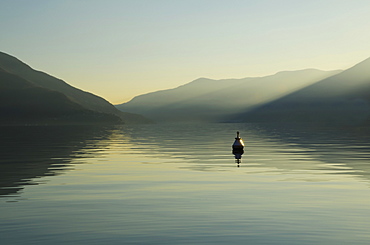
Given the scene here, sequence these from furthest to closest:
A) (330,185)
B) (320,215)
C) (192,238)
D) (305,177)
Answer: (305,177) < (330,185) < (320,215) < (192,238)

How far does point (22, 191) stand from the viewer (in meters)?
30.6

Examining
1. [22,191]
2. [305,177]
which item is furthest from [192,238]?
[305,177]

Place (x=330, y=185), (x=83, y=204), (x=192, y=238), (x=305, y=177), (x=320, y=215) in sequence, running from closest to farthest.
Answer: (x=192, y=238)
(x=320, y=215)
(x=83, y=204)
(x=330, y=185)
(x=305, y=177)

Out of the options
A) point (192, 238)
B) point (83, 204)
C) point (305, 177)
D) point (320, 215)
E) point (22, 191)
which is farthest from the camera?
point (305, 177)

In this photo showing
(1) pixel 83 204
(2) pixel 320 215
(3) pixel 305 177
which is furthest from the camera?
(3) pixel 305 177

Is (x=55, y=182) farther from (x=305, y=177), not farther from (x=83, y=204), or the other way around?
(x=305, y=177)

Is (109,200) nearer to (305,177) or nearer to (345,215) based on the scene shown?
(345,215)

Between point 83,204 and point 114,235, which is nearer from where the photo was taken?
point 114,235

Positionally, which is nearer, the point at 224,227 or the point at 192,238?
the point at 192,238

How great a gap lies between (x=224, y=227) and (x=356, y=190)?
13.6 metres

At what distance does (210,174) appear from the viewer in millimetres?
40469

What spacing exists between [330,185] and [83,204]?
16.3 metres

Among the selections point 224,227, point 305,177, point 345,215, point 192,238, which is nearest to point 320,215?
point 345,215

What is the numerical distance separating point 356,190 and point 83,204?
53.3 ft
